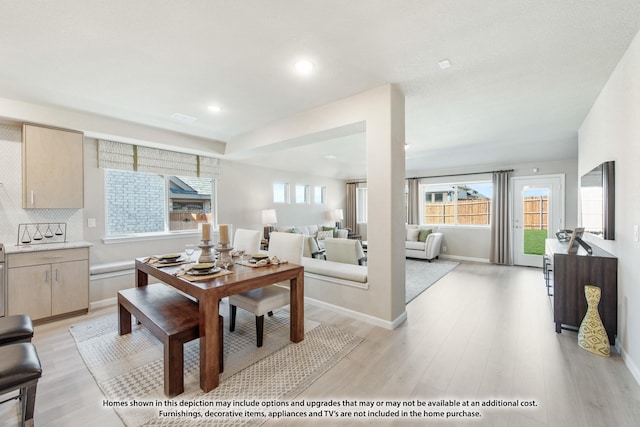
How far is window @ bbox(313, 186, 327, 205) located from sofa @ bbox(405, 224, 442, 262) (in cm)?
267

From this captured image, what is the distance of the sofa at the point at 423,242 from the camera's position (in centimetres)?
633

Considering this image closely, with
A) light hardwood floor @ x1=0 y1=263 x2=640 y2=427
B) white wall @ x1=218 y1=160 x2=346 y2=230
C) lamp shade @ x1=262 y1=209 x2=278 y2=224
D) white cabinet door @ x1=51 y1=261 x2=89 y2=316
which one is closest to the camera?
light hardwood floor @ x1=0 y1=263 x2=640 y2=427

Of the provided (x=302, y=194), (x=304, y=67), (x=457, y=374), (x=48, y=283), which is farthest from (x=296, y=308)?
(x=302, y=194)

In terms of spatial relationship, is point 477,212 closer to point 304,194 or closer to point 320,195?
point 320,195

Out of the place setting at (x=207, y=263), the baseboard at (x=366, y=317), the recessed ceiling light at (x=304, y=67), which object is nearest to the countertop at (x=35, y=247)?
the place setting at (x=207, y=263)

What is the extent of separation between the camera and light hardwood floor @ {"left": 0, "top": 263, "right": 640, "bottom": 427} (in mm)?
1631

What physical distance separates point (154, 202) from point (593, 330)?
579 centimetres

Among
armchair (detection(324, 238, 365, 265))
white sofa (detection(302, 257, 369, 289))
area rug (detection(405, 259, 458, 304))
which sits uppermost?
armchair (detection(324, 238, 365, 265))

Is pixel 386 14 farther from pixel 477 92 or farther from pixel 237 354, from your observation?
pixel 237 354

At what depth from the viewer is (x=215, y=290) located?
1851 millimetres

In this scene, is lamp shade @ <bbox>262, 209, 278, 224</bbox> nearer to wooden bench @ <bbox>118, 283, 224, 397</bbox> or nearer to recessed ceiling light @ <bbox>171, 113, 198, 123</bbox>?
recessed ceiling light @ <bbox>171, 113, 198, 123</bbox>

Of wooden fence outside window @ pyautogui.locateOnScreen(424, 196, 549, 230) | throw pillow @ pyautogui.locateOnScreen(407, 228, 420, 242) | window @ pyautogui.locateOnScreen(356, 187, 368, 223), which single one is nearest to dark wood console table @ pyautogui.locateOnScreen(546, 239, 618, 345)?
wooden fence outside window @ pyautogui.locateOnScreen(424, 196, 549, 230)

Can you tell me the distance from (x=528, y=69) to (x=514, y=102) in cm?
81

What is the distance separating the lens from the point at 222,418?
161 cm
